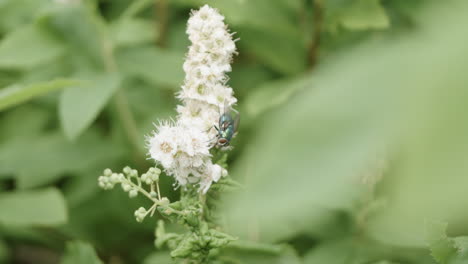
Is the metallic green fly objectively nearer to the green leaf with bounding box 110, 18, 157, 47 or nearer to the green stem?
the green stem

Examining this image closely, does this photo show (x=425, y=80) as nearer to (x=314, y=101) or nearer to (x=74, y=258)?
(x=314, y=101)

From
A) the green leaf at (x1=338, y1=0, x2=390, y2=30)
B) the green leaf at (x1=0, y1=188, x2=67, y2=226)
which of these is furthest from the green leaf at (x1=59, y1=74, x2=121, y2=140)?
the green leaf at (x1=338, y1=0, x2=390, y2=30)

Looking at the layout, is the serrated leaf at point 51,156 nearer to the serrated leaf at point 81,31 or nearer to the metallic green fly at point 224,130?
the serrated leaf at point 81,31

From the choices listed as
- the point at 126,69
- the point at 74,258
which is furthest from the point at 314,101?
the point at 126,69

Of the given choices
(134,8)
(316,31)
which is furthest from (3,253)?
(316,31)

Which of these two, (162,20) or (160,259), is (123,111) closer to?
(162,20)

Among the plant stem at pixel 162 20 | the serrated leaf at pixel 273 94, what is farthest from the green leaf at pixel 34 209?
the plant stem at pixel 162 20
